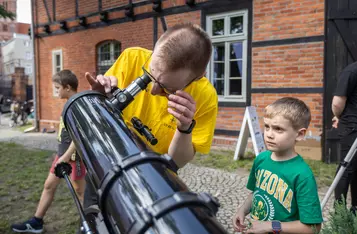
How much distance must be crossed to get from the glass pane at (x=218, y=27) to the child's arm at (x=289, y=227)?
651 centimetres

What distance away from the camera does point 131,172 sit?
67 cm

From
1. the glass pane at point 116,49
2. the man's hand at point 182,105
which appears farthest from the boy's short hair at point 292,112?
the glass pane at point 116,49

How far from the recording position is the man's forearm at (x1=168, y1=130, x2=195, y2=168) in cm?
135

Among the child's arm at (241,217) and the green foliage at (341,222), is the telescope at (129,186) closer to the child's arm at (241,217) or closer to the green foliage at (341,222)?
the green foliage at (341,222)

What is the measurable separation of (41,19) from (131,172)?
13.3 m

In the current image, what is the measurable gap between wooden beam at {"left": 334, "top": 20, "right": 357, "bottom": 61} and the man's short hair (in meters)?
5.48

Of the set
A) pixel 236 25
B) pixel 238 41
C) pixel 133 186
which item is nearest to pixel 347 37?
pixel 238 41

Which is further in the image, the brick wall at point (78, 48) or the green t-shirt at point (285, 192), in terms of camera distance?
the brick wall at point (78, 48)

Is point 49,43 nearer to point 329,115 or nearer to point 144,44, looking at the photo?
point 144,44

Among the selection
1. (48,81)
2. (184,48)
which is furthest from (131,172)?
(48,81)

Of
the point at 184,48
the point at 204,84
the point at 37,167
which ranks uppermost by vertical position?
the point at 184,48

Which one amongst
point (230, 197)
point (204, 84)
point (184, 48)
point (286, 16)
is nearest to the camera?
point (184, 48)

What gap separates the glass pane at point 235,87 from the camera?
7.36m

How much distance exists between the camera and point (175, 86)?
1.17 metres
